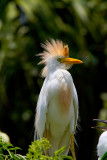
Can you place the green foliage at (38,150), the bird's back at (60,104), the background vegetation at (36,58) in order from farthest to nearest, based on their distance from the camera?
1. the background vegetation at (36,58)
2. the bird's back at (60,104)
3. the green foliage at (38,150)

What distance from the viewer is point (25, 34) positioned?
5133 millimetres

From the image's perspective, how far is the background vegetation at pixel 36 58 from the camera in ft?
15.6

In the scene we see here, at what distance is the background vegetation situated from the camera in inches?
187

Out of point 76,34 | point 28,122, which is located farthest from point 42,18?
point 28,122

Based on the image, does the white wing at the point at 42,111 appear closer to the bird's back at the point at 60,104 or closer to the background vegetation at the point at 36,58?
the bird's back at the point at 60,104

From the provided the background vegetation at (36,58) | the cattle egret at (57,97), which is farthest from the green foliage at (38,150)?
the background vegetation at (36,58)

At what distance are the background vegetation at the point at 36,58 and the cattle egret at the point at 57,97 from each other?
241cm

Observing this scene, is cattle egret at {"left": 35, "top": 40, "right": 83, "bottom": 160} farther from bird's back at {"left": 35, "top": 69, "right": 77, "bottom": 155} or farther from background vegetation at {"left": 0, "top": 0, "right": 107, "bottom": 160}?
background vegetation at {"left": 0, "top": 0, "right": 107, "bottom": 160}

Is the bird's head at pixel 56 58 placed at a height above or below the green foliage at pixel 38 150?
above

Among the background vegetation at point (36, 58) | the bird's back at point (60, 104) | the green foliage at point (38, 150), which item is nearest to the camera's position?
the green foliage at point (38, 150)

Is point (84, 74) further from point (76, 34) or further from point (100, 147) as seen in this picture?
point (100, 147)

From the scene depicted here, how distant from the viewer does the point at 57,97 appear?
2.22 meters

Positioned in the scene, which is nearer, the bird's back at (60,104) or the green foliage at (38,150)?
the green foliage at (38,150)

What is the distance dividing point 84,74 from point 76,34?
545 millimetres
